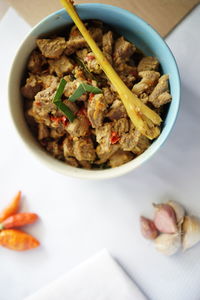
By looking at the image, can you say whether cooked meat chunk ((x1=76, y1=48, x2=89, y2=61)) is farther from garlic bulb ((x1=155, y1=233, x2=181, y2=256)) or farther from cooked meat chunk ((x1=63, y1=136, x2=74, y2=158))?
garlic bulb ((x1=155, y1=233, x2=181, y2=256))

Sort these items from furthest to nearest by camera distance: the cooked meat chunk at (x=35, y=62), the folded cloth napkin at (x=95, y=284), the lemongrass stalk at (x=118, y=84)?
the folded cloth napkin at (x=95, y=284) < the cooked meat chunk at (x=35, y=62) < the lemongrass stalk at (x=118, y=84)

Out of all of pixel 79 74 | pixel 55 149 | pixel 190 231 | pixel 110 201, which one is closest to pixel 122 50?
pixel 79 74

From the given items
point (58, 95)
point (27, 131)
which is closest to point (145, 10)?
point (58, 95)

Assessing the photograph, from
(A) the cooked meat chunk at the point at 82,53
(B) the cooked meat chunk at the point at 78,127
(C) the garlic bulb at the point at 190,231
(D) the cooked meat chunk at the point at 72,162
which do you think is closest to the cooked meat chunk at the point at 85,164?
(D) the cooked meat chunk at the point at 72,162

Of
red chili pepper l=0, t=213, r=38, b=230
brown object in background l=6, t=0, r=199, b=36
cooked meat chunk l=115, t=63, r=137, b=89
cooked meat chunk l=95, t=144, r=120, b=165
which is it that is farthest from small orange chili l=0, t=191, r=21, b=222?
brown object in background l=6, t=0, r=199, b=36

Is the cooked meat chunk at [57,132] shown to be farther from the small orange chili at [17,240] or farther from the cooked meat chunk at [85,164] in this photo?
the small orange chili at [17,240]

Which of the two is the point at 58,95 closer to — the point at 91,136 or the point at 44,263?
the point at 91,136
